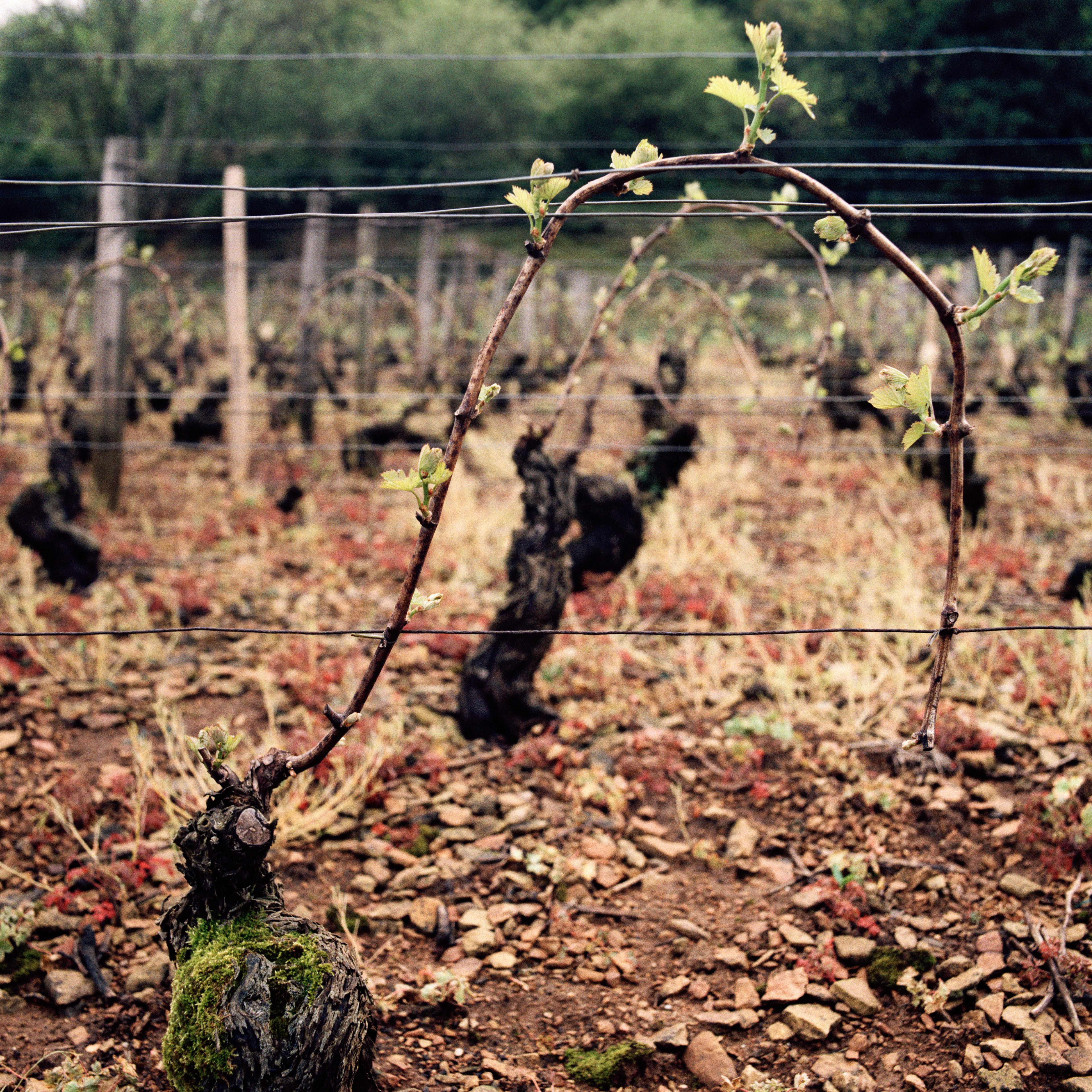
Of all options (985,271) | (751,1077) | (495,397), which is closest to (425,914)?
(751,1077)

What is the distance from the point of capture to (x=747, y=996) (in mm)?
2518

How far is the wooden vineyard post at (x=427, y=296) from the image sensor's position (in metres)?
9.62

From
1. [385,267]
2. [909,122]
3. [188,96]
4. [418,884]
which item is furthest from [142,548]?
[188,96]

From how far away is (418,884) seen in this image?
9.86 ft

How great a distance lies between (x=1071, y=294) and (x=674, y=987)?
430 inches

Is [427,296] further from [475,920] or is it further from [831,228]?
[831,228]

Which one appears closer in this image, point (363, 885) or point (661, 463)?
point (363, 885)

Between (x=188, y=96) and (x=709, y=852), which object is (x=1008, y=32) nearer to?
(x=188, y=96)

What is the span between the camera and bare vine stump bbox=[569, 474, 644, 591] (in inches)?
201

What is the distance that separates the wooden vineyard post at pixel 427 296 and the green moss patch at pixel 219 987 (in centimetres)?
798

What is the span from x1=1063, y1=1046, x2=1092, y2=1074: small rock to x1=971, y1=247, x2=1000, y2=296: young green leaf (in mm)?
1848

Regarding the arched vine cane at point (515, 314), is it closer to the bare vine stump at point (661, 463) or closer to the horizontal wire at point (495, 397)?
the horizontal wire at point (495, 397)

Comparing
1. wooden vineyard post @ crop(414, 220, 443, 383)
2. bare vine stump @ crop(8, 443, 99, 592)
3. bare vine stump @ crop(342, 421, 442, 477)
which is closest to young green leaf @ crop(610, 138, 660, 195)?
bare vine stump @ crop(8, 443, 99, 592)

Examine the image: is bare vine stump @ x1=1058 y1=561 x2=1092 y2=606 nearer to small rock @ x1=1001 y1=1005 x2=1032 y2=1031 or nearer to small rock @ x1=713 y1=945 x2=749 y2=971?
small rock @ x1=1001 y1=1005 x2=1032 y2=1031
